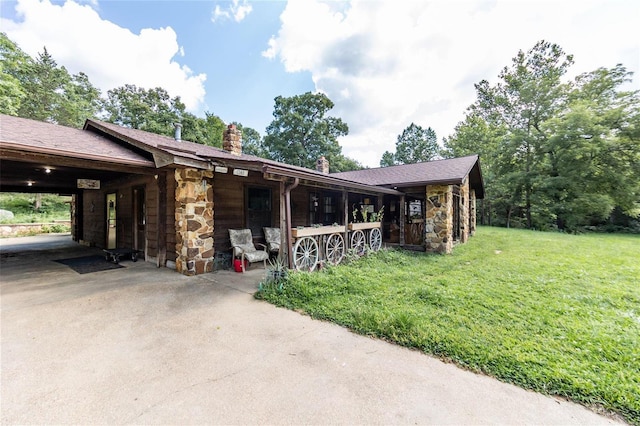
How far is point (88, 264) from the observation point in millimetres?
6125

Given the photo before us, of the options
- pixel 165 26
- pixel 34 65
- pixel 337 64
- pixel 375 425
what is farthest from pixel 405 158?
pixel 34 65

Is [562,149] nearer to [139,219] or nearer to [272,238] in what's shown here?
[272,238]

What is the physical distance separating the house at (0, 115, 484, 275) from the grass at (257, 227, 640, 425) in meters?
1.64

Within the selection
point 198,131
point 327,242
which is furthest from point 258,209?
point 198,131

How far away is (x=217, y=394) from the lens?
190 cm

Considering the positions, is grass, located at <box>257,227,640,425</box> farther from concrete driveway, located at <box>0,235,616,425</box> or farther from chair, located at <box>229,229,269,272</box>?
chair, located at <box>229,229,269,272</box>

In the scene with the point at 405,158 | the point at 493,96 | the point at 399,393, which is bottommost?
the point at 399,393

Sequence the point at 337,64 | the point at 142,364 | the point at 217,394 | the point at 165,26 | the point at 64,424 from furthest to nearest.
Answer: the point at 337,64 < the point at 165,26 < the point at 142,364 < the point at 217,394 < the point at 64,424

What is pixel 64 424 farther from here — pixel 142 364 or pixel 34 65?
pixel 34 65

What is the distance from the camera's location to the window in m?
6.60

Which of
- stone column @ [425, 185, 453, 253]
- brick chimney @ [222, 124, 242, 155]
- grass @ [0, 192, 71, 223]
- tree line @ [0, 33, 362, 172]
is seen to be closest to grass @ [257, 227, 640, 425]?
stone column @ [425, 185, 453, 253]

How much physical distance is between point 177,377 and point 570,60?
28574 millimetres

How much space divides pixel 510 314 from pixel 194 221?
5.55 metres

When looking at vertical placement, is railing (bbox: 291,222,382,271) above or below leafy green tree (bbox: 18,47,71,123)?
below
